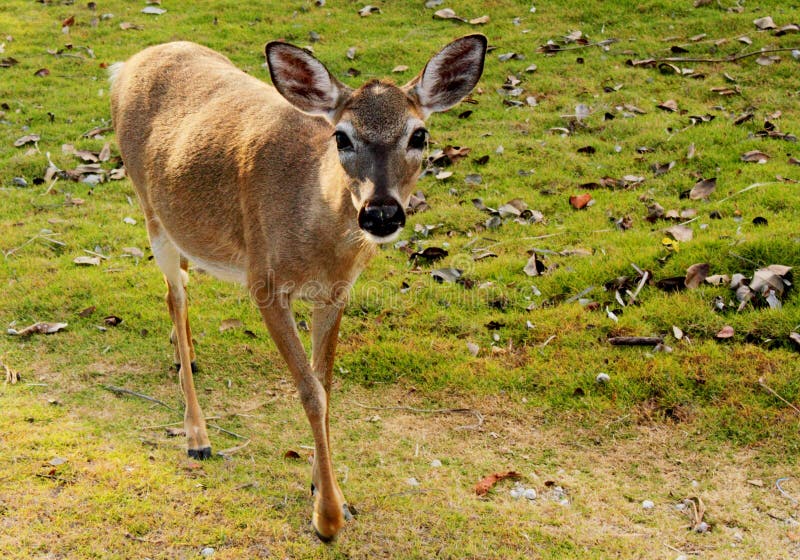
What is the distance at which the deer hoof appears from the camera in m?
5.86

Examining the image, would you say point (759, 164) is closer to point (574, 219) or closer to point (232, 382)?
point (574, 219)

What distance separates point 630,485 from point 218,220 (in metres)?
3.33

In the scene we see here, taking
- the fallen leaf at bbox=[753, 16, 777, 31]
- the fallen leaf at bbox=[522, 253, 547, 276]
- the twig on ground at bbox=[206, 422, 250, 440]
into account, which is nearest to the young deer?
the twig on ground at bbox=[206, 422, 250, 440]

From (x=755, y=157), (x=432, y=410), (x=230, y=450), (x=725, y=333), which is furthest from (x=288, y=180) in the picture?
(x=755, y=157)

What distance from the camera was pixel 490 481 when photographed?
5.67m

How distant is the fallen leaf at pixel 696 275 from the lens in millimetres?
7379

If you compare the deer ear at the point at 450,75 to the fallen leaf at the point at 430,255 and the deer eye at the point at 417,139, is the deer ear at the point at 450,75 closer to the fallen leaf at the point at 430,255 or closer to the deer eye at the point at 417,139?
the deer eye at the point at 417,139

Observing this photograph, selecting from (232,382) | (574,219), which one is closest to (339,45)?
(574,219)

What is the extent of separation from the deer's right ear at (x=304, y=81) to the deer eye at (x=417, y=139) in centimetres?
57

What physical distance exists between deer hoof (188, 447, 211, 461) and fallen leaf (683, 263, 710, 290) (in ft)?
14.0

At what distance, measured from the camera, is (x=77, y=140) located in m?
11.0

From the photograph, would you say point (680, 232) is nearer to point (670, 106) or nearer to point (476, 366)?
point (476, 366)

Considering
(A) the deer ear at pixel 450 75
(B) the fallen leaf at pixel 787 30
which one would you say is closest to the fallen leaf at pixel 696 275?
(A) the deer ear at pixel 450 75

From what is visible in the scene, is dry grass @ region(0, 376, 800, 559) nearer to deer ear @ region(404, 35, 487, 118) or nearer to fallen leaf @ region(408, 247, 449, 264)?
fallen leaf @ region(408, 247, 449, 264)
